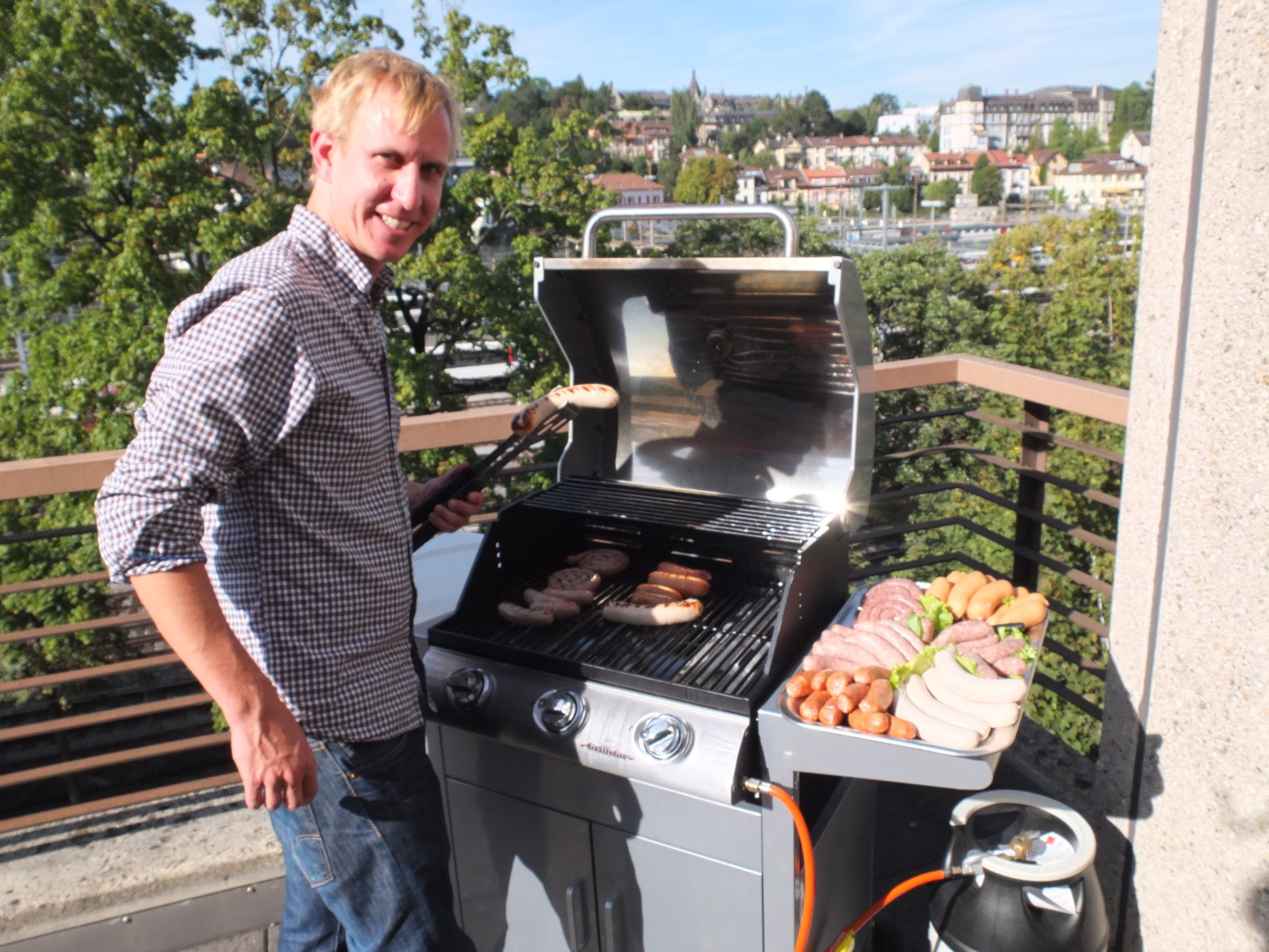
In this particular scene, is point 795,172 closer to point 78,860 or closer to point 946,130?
point 946,130

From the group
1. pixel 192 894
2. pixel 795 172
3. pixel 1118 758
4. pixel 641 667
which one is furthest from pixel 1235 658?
pixel 795 172

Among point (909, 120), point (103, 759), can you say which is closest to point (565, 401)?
point (103, 759)

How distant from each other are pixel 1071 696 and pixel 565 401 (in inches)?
75.0

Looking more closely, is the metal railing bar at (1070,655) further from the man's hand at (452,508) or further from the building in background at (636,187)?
the building in background at (636,187)

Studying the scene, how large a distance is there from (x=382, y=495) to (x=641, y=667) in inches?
25.8

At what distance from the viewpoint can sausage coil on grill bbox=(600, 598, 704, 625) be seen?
200 centimetres

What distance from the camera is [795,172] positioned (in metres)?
98.1

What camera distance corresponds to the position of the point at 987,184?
98.1 metres

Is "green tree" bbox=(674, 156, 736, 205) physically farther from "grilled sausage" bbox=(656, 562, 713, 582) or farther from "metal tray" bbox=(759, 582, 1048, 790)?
"metal tray" bbox=(759, 582, 1048, 790)

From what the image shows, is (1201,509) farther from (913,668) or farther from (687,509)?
(687,509)

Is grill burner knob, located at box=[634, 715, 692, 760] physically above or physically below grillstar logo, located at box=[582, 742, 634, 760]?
above

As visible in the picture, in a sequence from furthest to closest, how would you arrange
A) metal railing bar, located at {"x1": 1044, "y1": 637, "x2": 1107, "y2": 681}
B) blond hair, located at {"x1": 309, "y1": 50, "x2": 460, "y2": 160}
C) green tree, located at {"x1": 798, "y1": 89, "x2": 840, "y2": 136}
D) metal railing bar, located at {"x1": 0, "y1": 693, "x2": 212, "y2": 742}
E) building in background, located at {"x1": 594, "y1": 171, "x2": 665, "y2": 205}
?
green tree, located at {"x1": 798, "y1": 89, "x2": 840, "y2": 136}
building in background, located at {"x1": 594, "y1": 171, "x2": 665, "y2": 205}
metal railing bar, located at {"x1": 1044, "y1": 637, "x2": 1107, "y2": 681}
metal railing bar, located at {"x1": 0, "y1": 693, "x2": 212, "y2": 742}
blond hair, located at {"x1": 309, "y1": 50, "x2": 460, "y2": 160}

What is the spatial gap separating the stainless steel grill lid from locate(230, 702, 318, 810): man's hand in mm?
1306

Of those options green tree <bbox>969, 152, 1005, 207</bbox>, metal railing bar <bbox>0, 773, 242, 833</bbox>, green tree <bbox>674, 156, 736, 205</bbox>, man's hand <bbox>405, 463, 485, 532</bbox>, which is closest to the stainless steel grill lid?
man's hand <bbox>405, 463, 485, 532</bbox>
